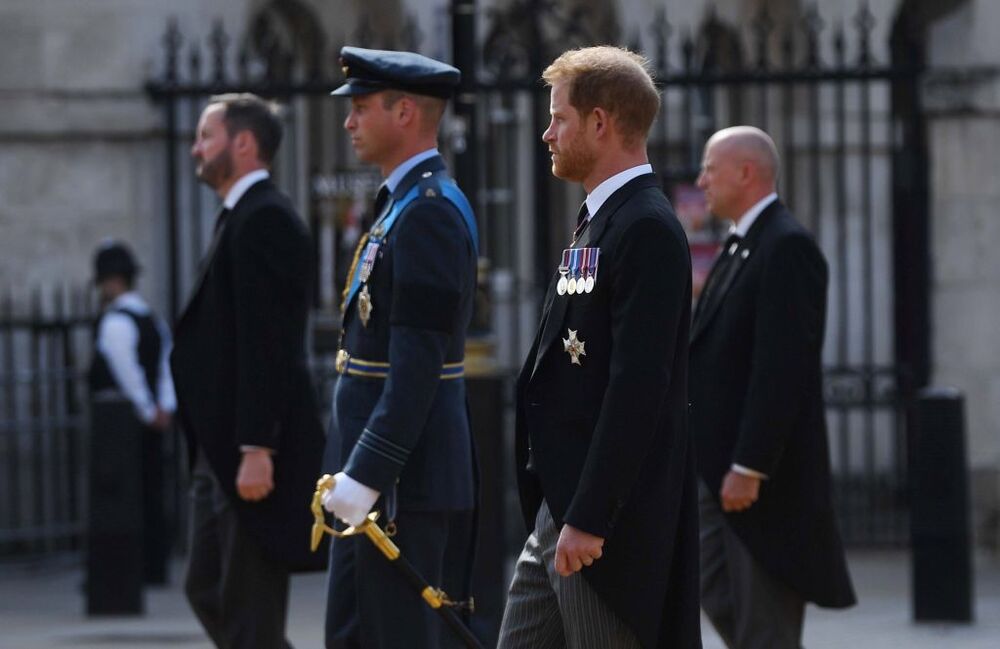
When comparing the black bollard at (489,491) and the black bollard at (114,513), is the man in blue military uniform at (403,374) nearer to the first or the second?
the black bollard at (489,491)

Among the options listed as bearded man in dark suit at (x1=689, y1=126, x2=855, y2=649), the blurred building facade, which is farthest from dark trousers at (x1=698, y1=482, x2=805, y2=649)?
the blurred building facade

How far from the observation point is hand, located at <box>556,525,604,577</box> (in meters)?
3.96

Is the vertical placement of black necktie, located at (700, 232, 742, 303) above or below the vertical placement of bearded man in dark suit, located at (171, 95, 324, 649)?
above

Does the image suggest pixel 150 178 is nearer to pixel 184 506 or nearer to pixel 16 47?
pixel 16 47

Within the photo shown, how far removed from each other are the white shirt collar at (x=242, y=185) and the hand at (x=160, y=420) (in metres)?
4.17

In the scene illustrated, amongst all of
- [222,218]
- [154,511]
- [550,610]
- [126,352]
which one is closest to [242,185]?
[222,218]

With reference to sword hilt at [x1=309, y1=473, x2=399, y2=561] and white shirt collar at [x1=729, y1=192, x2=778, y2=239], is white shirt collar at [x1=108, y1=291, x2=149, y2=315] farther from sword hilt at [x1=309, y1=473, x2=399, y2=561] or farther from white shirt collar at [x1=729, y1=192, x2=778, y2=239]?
sword hilt at [x1=309, y1=473, x2=399, y2=561]

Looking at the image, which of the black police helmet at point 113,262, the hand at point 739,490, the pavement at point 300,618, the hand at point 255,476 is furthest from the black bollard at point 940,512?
the black police helmet at point 113,262

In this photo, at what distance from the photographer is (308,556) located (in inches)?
222

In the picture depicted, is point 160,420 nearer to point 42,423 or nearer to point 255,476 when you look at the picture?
point 42,423

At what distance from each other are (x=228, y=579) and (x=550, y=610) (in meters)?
1.64

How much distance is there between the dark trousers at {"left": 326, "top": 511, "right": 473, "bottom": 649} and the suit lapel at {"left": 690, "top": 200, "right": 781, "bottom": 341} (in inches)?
51.6

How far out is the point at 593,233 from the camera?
4152 mm

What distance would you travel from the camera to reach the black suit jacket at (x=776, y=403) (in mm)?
5754
